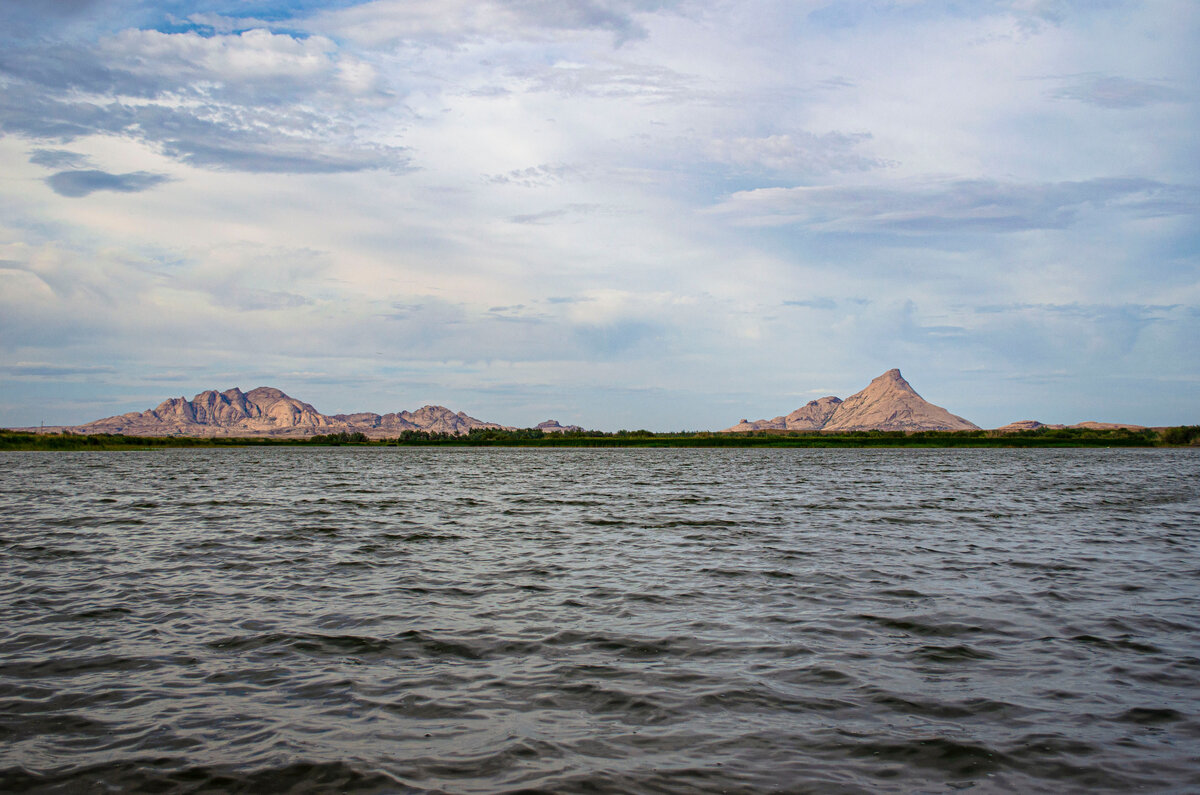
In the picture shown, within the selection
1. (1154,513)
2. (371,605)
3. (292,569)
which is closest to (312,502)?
(292,569)

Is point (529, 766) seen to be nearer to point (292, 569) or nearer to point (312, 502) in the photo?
point (292, 569)

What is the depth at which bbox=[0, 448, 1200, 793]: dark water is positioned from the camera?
32.1ft

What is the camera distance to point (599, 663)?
1433 centimetres

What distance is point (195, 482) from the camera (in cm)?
7875

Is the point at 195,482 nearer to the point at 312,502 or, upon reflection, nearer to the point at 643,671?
the point at 312,502

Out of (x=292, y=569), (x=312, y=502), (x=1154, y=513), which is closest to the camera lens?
(x=292, y=569)

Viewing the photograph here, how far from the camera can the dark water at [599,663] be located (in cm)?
978

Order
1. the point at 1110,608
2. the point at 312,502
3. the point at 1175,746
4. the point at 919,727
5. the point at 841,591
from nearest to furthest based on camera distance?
the point at 1175,746, the point at 919,727, the point at 1110,608, the point at 841,591, the point at 312,502

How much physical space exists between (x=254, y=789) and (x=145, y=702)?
14.4 ft

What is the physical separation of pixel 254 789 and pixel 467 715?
330 cm

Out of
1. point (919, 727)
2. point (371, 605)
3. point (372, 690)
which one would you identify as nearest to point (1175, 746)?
point (919, 727)

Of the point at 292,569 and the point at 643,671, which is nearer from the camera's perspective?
the point at 643,671

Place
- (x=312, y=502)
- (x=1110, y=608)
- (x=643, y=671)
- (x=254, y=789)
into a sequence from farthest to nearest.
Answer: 1. (x=312, y=502)
2. (x=1110, y=608)
3. (x=643, y=671)
4. (x=254, y=789)

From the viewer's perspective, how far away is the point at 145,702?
12.1 meters
